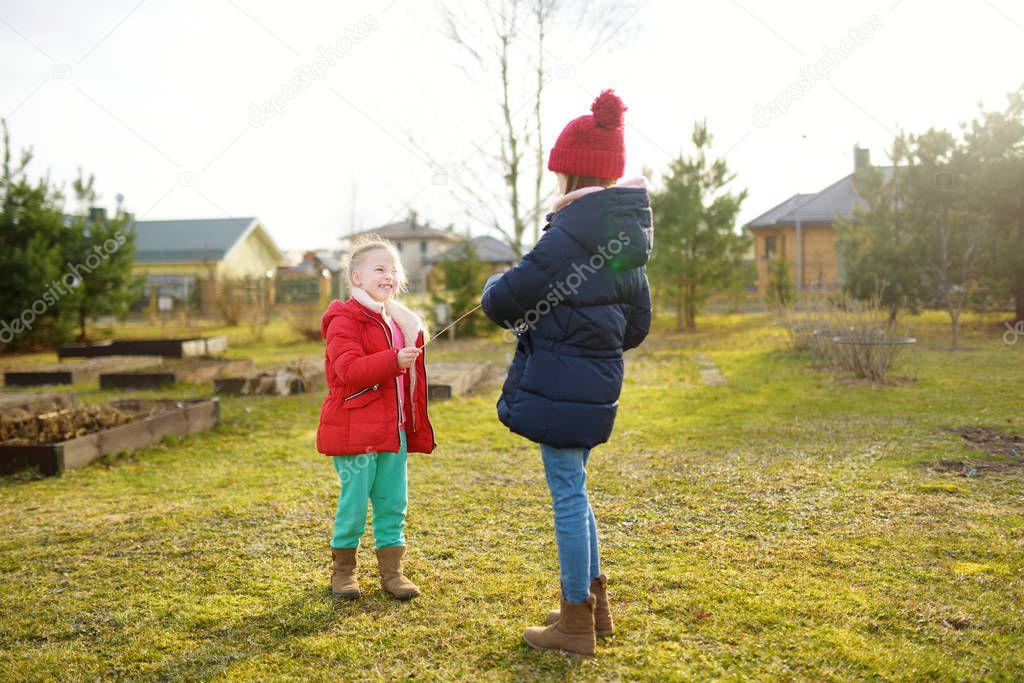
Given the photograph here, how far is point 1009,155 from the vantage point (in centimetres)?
1477

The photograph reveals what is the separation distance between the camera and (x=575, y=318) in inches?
101

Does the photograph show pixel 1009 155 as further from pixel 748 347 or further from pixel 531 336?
pixel 531 336

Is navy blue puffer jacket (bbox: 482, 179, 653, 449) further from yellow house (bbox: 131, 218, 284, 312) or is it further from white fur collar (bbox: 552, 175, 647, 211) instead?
yellow house (bbox: 131, 218, 284, 312)

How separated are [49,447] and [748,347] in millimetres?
11727

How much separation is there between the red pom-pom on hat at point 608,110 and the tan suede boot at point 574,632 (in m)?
1.59

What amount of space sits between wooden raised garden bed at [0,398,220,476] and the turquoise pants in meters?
3.51

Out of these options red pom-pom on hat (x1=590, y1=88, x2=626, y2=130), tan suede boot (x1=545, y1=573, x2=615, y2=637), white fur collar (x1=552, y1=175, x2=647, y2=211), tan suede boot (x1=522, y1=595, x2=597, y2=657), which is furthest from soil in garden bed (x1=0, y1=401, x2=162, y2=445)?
red pom-pom on hat (x1=590, y1=88, x2=626, y2=130)

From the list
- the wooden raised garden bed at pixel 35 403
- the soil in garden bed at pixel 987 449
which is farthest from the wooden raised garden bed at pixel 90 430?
the soil in garden bed at pixel 987 449

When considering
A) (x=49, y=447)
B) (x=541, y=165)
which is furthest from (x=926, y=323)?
(x=49, y=447)

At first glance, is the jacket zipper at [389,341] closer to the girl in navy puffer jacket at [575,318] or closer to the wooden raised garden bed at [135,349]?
the girl in navy puffer jacket at [575,318]

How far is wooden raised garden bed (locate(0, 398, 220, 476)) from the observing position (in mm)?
5668

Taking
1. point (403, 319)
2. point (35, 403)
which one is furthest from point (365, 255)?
point (35, 403)

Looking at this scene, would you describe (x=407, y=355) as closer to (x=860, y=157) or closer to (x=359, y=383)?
(x=359, y=383)

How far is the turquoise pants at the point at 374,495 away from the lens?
319 cm
